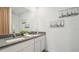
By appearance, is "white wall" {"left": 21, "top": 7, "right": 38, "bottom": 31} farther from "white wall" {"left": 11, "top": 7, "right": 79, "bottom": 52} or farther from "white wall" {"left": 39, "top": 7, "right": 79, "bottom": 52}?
"white wall" {"left": 39, "top": 7, "right": 79, "bottom": 52}

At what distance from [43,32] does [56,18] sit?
486 mm

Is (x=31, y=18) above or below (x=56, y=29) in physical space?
above

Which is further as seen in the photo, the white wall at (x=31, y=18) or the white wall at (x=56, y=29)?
the white wall at (x=56, y=29)

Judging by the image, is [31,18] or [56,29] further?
[56,29]

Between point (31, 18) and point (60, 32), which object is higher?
point (31, 18)

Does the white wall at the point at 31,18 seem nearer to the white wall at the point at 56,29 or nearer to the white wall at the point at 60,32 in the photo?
the white wall at the point at 56,29

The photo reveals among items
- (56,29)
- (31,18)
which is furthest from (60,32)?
(31,18)

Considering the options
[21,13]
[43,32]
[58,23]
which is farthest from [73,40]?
[21,13]

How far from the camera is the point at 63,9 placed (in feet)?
8.05

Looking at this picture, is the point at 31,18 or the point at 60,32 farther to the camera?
the point at 60,32

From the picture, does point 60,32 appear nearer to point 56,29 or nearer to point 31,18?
point 56,29

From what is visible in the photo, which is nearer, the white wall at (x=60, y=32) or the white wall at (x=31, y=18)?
the white wall at (x=31, y=18)

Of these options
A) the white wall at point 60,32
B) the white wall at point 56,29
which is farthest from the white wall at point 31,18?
the white wall at point 60,32

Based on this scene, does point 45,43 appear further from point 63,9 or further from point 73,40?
point 63,9
